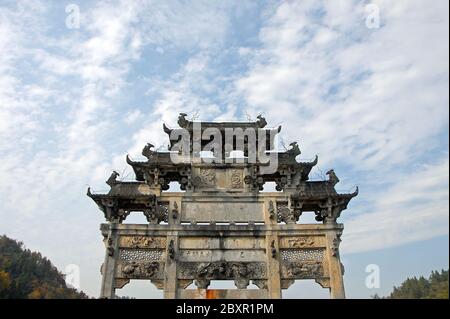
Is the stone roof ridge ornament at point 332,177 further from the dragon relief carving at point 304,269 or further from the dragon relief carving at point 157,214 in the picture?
the dragon relief carving at point 157,214

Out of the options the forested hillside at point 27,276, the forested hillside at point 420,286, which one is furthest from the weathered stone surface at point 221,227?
the forested hillside at point 420,286

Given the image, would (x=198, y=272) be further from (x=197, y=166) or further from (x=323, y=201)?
(x=323, y=201)

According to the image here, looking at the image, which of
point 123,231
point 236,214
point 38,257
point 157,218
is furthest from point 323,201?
point 38,257

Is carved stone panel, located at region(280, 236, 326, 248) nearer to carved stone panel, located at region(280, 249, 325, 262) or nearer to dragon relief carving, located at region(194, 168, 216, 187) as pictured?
carved stone panel, located at region(280, 249, 325, 262)

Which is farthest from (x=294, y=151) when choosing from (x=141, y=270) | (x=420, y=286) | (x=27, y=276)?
(x=420, y=286)

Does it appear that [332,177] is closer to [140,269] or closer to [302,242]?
[302,242]

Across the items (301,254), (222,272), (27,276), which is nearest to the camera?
(222,272)

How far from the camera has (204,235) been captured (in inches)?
564

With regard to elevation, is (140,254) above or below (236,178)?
below

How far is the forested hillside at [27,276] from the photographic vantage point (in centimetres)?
3083

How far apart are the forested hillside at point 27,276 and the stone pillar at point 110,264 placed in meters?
18.7

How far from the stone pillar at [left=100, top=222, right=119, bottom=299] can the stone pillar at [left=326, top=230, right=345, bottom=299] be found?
804cm

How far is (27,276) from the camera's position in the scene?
37.2 m

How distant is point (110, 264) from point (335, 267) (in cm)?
840
